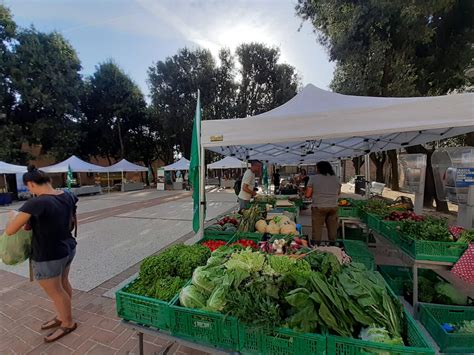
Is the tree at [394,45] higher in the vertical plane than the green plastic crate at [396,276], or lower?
higher

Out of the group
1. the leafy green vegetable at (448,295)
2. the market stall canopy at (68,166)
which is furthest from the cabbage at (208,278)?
the market stall canopy at (68,166)

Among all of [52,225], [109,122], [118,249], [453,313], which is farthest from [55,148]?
[453,313]

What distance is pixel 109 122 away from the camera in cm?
2403

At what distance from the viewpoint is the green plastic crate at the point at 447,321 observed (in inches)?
83.8

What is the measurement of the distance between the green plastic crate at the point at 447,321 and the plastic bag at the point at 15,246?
421 cm

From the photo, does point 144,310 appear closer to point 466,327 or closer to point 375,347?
point 375,347

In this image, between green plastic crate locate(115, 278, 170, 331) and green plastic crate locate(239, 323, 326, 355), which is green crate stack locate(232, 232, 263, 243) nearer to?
green plastic crate locate(115, 278, 170, 331)

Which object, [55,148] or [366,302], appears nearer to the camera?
[366,302]

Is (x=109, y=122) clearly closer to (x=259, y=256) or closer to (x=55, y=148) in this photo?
(x=55, y=148)

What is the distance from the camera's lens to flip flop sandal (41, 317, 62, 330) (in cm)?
269

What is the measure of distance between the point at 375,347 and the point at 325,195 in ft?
10.1

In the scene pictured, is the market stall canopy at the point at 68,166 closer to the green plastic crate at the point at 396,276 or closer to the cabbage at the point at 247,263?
the cabbage at the point at 247,263

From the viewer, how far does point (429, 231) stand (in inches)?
105

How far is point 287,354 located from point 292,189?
10262mm
